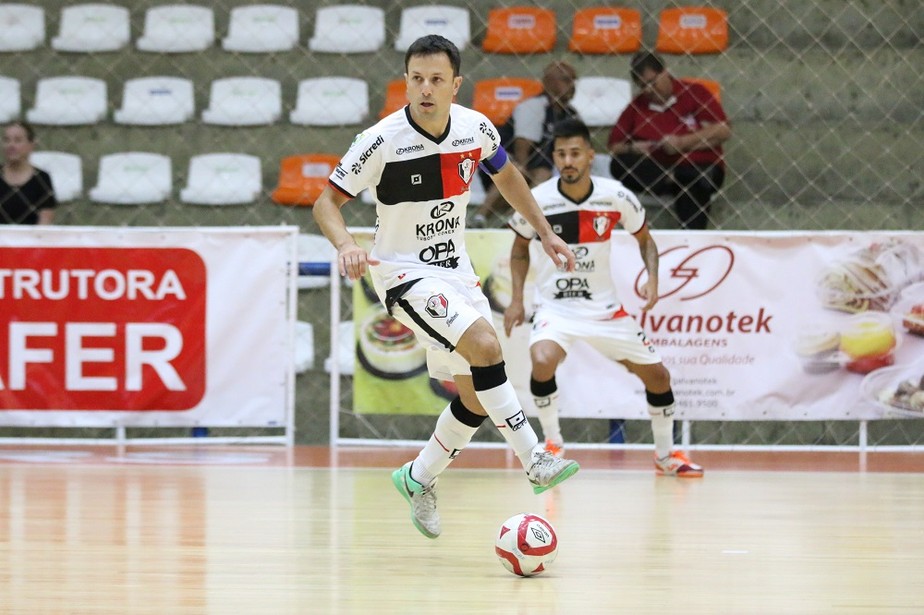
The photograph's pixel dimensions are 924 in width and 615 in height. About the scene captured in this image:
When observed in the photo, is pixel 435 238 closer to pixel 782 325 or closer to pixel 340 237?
pixel 340 237

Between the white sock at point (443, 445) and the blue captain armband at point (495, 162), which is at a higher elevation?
the blue captain armband at point (495, 162)

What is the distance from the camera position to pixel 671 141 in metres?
10.1

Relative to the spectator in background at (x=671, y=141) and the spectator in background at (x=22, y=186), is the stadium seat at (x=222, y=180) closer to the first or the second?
the spectator in background at (x=22, y=186)

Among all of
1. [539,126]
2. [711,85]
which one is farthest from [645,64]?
[711,85]

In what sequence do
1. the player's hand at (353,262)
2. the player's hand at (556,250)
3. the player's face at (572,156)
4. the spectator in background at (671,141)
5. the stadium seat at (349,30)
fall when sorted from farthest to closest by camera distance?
the stadium seat at (349,30), the spectator in background at (671,141), the player's face at (572,156), the player's hand at (556,250), the player's hand at (353,262)

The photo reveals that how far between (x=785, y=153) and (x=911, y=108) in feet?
3.97

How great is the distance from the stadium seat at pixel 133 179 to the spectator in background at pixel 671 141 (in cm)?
390

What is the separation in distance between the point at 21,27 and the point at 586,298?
6.99m

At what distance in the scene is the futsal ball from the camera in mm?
4430

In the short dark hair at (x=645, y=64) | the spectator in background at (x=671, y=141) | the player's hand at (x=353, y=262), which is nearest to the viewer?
the player's hand at (x=353, y=262)

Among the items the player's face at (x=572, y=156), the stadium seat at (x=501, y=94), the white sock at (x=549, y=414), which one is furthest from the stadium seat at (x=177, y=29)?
the white sock at (x=549, y=414)

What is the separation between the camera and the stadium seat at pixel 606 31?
11.8m

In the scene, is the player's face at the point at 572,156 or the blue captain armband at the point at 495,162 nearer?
the blue captain armband at the point at 495,162

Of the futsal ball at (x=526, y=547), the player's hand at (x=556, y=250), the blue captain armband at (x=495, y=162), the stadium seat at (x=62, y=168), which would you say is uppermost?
the stadium seat at (x=62, y=168)
